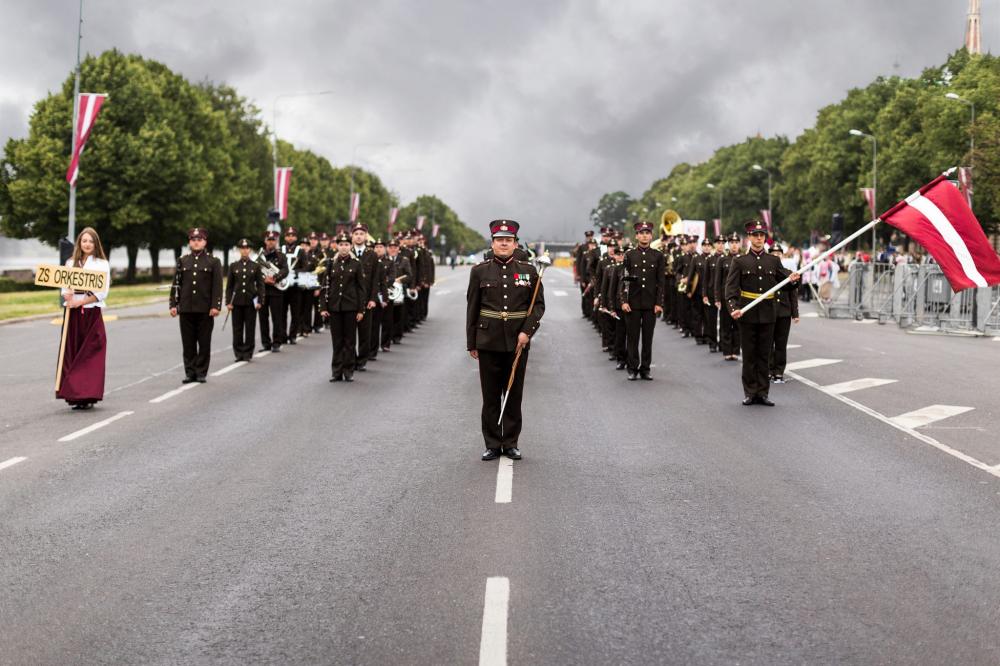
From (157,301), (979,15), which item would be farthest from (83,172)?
(979,15)

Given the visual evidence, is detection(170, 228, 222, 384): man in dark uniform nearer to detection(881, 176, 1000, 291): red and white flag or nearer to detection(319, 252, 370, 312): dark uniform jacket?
detection(319, 252, 370, 312): dark uniform jacket

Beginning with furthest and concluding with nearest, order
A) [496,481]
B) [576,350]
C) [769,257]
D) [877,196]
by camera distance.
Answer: [877,196]
[576,350]
[769,257]
[496,481]

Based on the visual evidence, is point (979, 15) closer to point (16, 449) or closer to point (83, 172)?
point (83, 172)

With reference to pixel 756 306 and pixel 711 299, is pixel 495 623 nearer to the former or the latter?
pixel 756 306

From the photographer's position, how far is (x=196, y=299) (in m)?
15.0

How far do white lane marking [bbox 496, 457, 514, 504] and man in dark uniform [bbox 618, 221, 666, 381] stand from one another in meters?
6.55

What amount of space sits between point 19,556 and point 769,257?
983 centimetres

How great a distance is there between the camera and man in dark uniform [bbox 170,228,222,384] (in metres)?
14.9

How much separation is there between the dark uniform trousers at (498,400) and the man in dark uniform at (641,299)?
6.21m

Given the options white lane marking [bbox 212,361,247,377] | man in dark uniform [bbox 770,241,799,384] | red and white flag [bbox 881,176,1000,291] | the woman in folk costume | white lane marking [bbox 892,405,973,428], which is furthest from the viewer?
white lane marking [bbox 212,361,247,377]

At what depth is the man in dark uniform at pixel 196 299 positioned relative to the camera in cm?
1491

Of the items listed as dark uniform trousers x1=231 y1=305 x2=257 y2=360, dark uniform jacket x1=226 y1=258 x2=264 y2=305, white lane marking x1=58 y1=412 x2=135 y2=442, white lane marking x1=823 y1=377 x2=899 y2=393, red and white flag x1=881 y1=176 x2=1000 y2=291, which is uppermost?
red and white flag x1=881 y1=176 x2=1000 y2=291

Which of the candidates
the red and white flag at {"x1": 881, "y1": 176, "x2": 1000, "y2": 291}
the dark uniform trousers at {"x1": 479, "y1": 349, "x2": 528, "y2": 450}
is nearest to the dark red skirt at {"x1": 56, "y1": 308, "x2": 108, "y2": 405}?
the dark uniform trousers at {"x1": 479, "y1": 349, "x2": 528, "y2": 450}

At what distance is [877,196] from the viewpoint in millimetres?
66562
